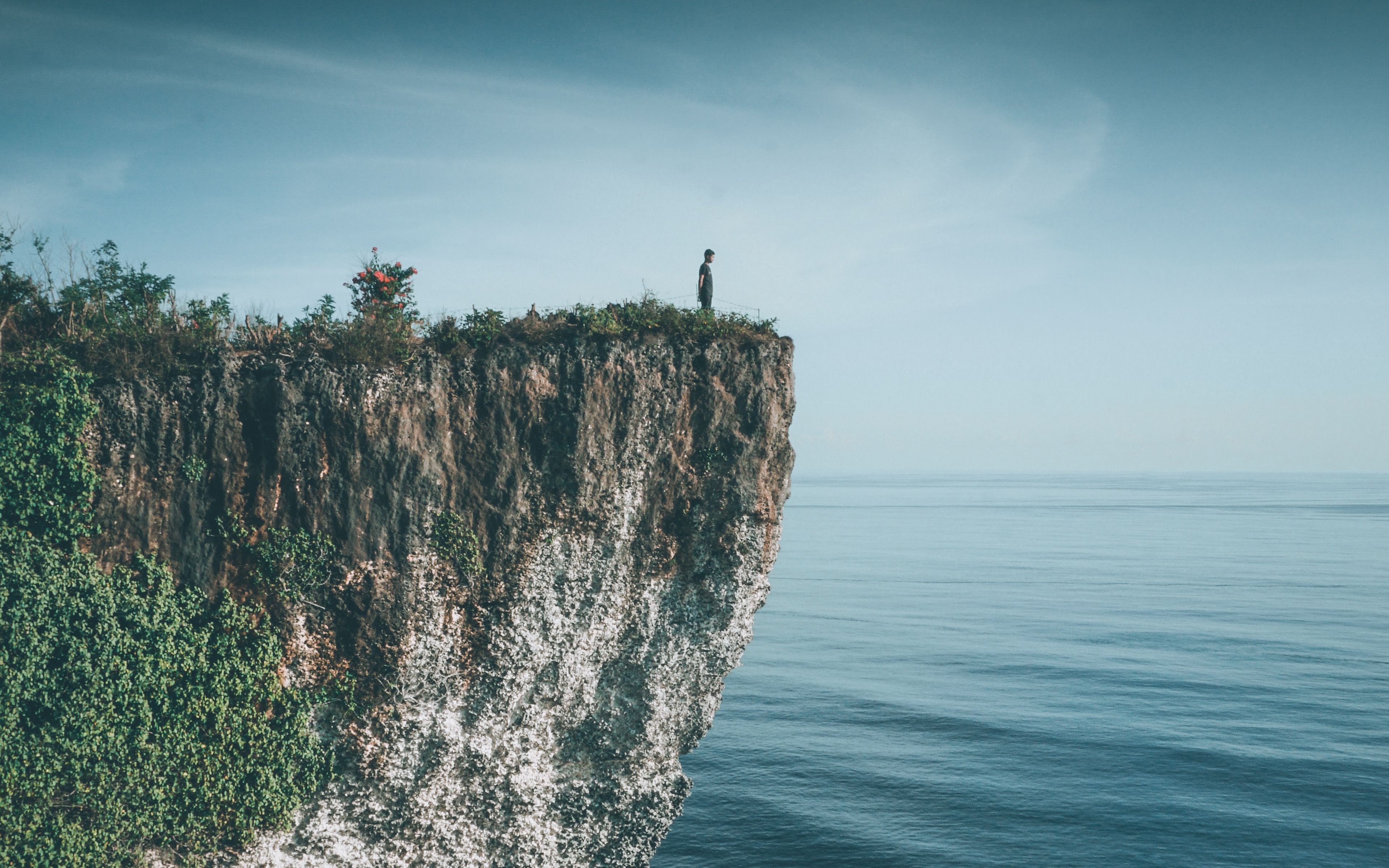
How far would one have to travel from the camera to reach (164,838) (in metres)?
15.0

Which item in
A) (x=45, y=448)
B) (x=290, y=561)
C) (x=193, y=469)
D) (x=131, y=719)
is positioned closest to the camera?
(x=45, y=448)

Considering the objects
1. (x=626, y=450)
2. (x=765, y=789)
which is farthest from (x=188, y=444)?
(x=765, y=789)

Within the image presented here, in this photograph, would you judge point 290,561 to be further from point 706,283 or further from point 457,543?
point 706,283

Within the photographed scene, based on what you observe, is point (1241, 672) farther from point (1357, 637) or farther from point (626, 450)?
point (626, 450)

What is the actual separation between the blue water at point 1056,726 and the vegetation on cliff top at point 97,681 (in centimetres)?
1548

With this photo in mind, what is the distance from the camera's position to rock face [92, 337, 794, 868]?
15.4 meters

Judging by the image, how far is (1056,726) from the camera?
37062 millimetres

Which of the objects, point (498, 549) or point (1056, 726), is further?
point (1056, 726)

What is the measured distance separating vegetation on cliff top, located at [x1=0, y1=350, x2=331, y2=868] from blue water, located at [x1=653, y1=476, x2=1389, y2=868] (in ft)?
50.8

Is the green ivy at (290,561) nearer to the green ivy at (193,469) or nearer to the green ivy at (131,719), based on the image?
the green ivy at (131,719)

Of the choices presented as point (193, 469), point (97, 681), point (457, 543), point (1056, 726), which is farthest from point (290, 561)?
point (1056, 726)

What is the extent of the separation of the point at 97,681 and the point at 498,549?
25.4 ft

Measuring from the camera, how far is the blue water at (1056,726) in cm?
2650

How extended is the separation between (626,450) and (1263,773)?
103ft
